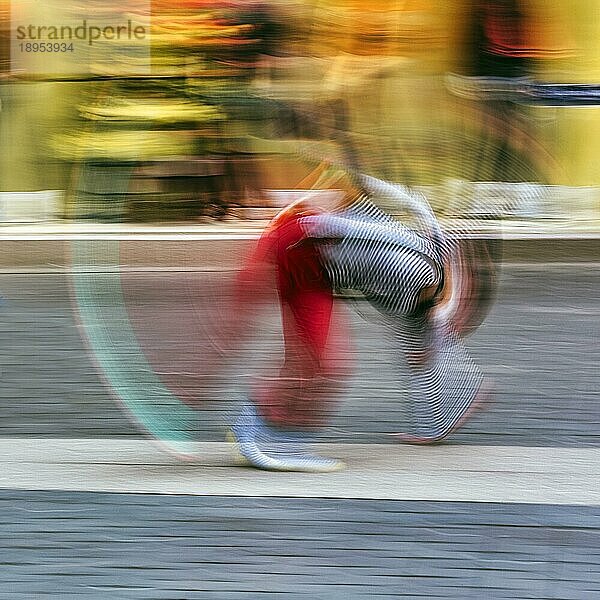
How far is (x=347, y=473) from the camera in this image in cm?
491

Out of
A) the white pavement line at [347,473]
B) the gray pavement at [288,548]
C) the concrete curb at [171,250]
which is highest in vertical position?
the gray pavement at [288,548]

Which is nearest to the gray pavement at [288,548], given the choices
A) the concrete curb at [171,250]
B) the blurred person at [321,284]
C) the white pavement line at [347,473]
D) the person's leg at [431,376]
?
the white pavement line at [347,473]

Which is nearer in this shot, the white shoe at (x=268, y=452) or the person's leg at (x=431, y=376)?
the white shoe at (x=268, y=452)

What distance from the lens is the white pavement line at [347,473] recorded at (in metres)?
4.65

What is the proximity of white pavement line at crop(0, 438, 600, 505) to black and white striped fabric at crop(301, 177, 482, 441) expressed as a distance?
0.21m

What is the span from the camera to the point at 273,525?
14.1 feet

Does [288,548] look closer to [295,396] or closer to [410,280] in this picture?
[295,396]

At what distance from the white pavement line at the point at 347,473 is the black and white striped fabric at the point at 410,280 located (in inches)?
8.4

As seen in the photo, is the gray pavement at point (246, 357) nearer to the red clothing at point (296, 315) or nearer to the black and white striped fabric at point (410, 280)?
the black and white striped fabric at point (410, 280)

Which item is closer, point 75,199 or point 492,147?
point 492,147

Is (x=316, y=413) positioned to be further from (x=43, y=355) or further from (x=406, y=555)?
(x=43, y=355)

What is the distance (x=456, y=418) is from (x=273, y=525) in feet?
4.75

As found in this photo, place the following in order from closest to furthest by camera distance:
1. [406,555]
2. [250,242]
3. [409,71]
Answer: [406,555]
[250,242]
[409,71]

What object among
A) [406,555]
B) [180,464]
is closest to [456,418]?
[180,464]
